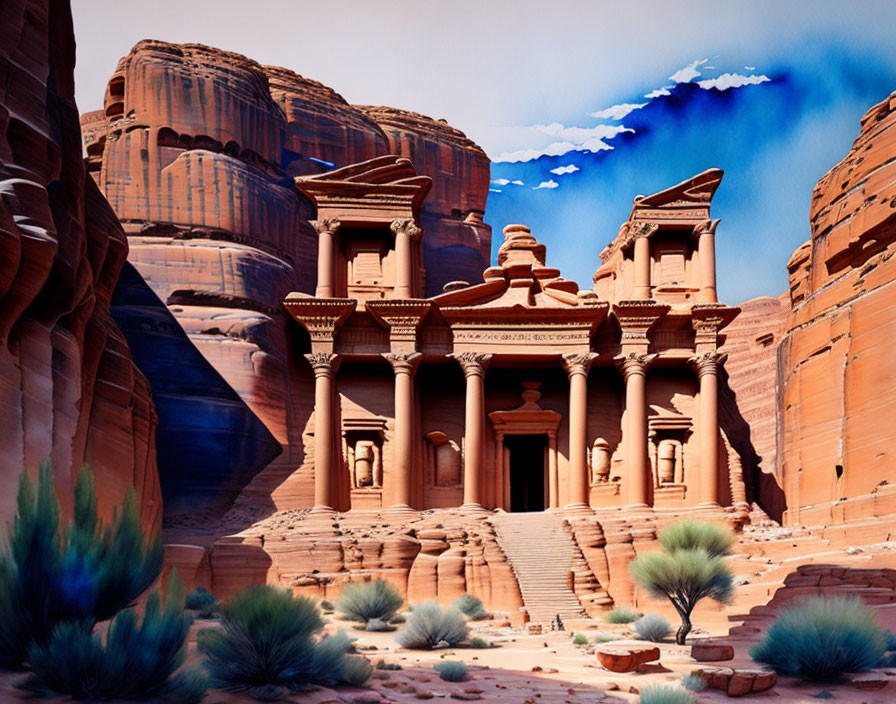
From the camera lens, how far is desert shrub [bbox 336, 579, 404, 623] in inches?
701

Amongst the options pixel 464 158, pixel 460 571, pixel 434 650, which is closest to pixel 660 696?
pixel 434 650

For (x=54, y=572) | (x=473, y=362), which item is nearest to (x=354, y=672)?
(x=54, y=572)

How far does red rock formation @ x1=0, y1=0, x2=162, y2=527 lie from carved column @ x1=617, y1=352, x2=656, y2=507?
14.5m

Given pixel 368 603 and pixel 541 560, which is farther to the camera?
pixel 541 560

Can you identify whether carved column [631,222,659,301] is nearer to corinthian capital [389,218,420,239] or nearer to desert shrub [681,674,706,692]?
corinthian capital [389,218,420,239]

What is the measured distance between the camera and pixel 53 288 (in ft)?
52.1

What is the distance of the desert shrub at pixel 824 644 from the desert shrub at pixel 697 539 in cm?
503

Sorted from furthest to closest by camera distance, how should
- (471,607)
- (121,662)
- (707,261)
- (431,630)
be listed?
(707,261), (471,607), (431,630), (121,662)

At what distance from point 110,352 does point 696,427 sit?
18.2 metres

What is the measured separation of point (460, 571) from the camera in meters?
Answer: 22.3

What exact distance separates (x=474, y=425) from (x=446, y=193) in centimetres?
1829

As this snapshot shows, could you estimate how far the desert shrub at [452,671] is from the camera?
37.8 ft

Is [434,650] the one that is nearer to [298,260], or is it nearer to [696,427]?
[696,427]

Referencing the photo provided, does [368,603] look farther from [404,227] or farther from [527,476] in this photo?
[527,476]
